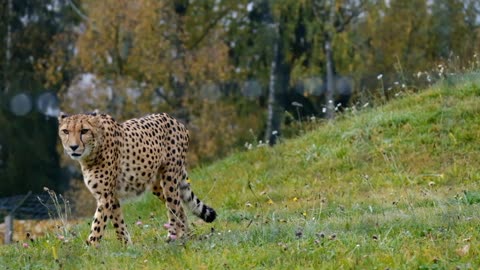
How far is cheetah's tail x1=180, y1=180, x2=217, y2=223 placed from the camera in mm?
5527

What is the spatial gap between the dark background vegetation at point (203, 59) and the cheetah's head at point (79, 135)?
11442 millimetres

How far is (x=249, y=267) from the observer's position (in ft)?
12.5

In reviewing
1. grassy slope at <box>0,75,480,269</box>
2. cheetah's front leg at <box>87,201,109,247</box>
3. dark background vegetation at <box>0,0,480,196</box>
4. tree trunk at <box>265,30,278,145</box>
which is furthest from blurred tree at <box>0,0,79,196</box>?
cheetah's front leg at <box>87,201,109,247</box>

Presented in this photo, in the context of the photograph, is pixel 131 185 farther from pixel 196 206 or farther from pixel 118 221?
pixel 196 206

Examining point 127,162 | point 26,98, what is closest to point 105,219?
point 127,162

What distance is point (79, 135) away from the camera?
498 centimetres

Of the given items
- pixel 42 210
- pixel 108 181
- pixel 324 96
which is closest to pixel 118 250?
pixel 108 181

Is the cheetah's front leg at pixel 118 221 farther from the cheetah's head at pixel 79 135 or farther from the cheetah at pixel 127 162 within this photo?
the cheetah's head at pixel 79 135

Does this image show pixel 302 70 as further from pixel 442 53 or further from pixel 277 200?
pixel 277 200

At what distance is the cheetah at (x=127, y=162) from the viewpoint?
198 inches

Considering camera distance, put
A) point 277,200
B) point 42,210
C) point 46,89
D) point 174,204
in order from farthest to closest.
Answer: point 46,89
point 42,210
point 277,200
point 174,204

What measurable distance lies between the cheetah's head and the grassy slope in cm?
50

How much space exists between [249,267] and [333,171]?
15.4ft

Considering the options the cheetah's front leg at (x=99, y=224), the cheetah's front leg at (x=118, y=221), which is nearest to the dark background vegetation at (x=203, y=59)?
the cheetah's front leg at (x=118, y=221)
